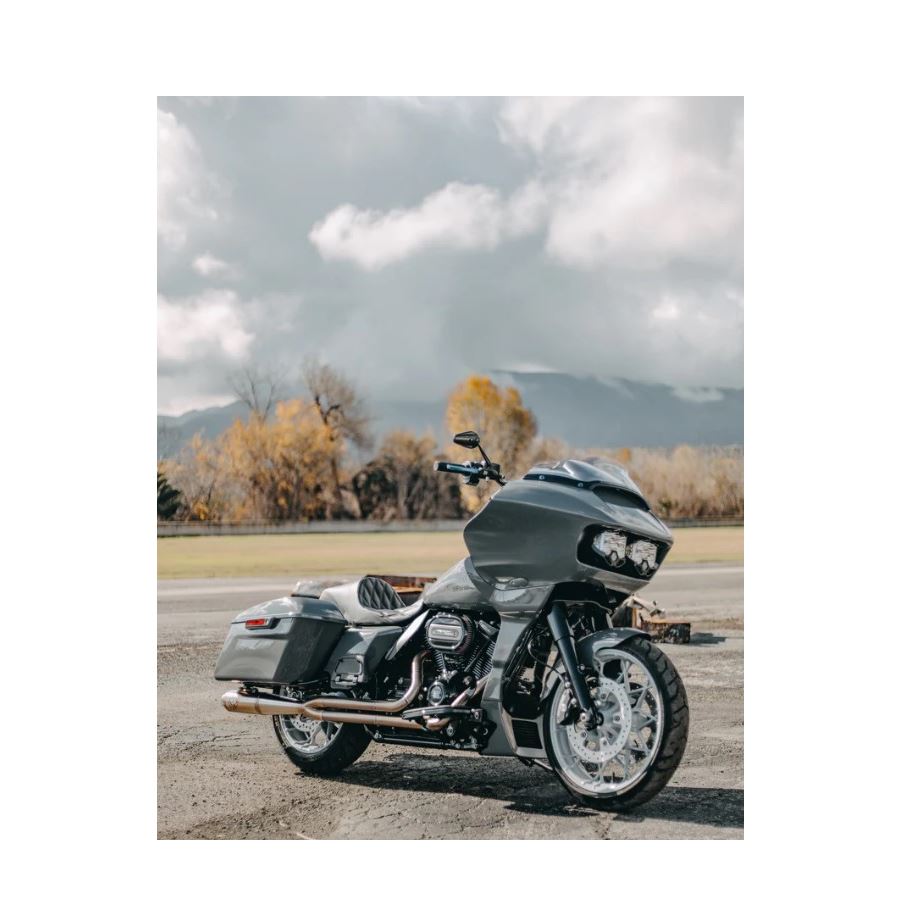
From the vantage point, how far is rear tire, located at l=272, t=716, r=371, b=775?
5.41 m

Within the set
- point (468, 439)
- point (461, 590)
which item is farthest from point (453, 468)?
point (461, 590)

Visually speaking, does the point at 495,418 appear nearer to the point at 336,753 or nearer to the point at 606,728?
the point at 336,753

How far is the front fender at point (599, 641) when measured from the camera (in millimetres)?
4414

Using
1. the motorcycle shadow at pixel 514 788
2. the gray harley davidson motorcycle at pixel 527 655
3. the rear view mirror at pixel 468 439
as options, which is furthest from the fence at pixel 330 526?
the rear view mirror at pixel 468 439

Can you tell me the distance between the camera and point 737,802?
195 inches

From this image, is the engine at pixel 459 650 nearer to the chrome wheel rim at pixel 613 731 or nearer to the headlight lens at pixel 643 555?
the chrome wheel rim at pixel 613 731

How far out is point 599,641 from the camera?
4465mm

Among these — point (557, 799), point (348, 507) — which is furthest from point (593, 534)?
point (348, 507)

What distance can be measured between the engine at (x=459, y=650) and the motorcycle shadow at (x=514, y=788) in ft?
1.81

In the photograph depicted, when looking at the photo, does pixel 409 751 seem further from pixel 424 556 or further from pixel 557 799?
pixel 424 556

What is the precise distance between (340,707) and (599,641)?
52.9 inches

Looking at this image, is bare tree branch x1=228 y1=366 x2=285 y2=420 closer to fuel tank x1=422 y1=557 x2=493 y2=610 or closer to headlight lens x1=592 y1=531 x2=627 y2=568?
A: fuel tank x1=422 y1=557 x2=493 y2=610

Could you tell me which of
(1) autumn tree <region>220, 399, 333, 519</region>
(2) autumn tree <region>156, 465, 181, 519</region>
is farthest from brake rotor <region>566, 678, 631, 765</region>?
(1) autumn tree <region>220, 399, 333, 519</region>
